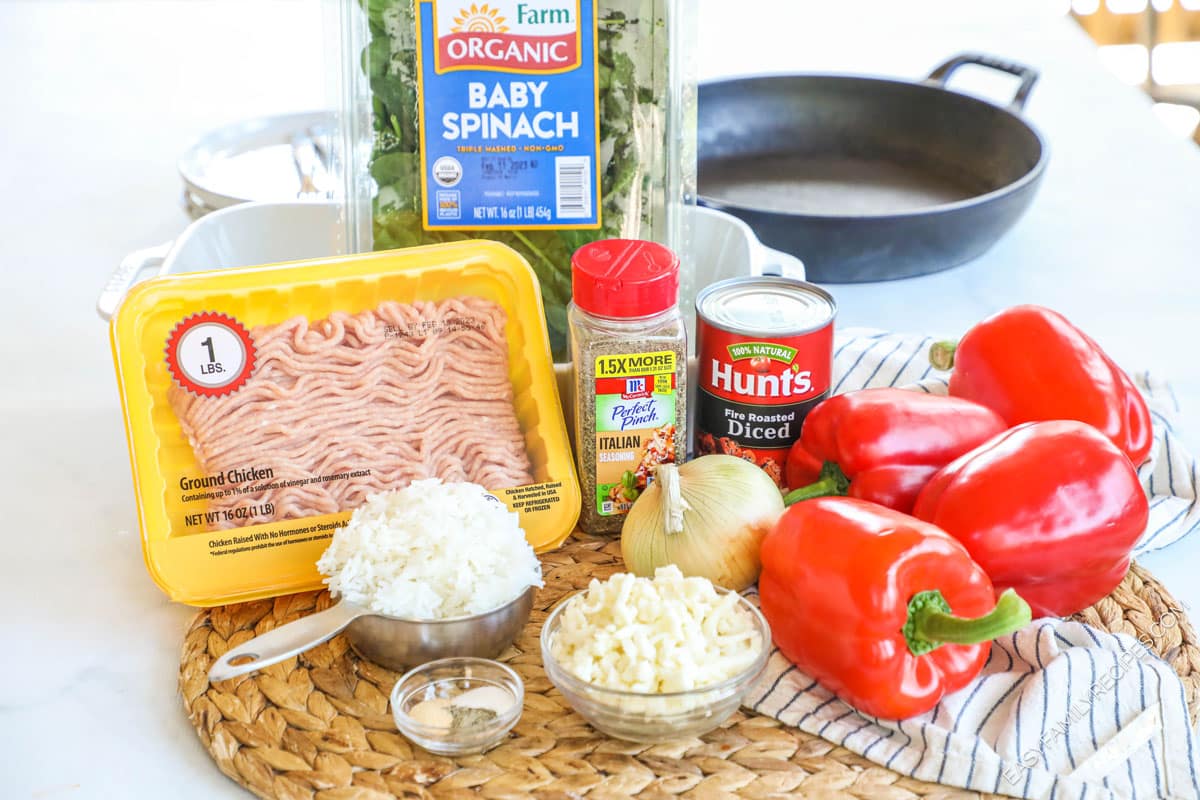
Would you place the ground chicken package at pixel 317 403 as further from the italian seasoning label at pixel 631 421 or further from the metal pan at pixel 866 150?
the metal pan at pixel 866 150

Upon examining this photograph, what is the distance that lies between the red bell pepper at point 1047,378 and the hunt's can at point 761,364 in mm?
206

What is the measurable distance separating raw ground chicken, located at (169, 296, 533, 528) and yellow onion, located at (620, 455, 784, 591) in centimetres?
15

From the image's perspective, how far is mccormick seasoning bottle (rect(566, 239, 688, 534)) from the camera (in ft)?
3.64

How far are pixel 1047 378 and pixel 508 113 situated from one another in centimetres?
60

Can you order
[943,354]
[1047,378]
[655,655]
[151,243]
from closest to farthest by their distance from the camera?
[655,655] < [1047,378] < [943,354] < [151,243]

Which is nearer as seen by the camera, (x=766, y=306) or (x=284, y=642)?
(x=284, y=642)

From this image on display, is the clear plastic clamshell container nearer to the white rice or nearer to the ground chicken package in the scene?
the ground chicken package

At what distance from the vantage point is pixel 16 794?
94 cm

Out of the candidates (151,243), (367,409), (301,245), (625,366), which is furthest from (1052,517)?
(151,243)

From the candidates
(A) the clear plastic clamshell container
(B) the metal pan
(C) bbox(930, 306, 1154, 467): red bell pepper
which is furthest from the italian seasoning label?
(B) the metal pan

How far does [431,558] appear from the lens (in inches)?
39.6

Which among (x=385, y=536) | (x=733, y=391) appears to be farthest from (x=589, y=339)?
(x=385, y=536)

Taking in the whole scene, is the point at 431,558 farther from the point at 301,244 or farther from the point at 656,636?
the point at 301,244

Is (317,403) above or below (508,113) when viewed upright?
below
